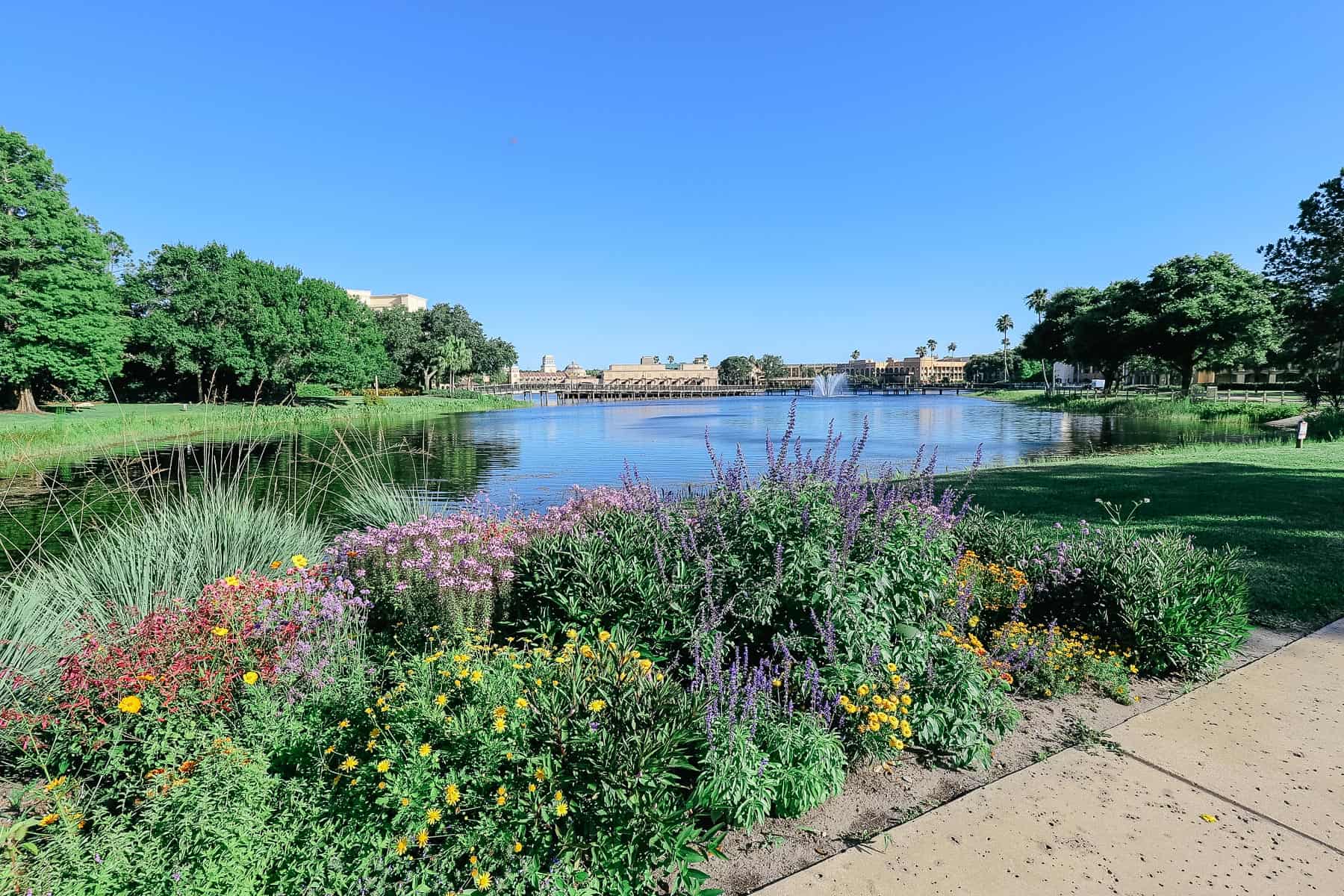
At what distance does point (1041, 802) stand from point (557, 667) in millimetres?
2342

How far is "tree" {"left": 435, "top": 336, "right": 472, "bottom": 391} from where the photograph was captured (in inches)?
3482

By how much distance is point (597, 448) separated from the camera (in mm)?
31719

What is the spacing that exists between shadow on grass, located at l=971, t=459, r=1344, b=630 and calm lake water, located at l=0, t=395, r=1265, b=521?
8.95ft

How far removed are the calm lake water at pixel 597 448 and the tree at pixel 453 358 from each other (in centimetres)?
4111

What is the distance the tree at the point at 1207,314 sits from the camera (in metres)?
39.6

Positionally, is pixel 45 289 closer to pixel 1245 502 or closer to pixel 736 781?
pixel 736 781

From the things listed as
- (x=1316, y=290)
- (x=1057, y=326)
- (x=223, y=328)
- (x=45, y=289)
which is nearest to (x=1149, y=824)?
(x=1316, y=290)

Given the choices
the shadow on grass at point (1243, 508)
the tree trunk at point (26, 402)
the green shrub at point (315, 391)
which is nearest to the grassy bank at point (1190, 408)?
the shadow on grass at point (1243, 508)

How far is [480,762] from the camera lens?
98.0 inches

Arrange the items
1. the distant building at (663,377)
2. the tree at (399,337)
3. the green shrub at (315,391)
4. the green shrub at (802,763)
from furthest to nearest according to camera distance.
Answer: the distant building at (663,377)
the tree at (399,337)
the green shrub at (315,391)
the green shrub at (802,763)

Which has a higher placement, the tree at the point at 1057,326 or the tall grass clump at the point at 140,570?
the tree at the point at 1057,326

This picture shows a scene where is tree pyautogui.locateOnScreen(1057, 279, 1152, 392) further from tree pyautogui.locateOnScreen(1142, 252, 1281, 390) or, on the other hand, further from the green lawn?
the green lawn

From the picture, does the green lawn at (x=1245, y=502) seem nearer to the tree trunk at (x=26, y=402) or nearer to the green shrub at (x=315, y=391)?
the tree trunk at (x=26, y=402)

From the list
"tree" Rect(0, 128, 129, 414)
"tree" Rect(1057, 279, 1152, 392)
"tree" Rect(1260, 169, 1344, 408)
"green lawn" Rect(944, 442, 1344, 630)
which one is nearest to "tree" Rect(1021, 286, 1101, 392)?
"tree" Rect(1057, 279, 1152, 392)
